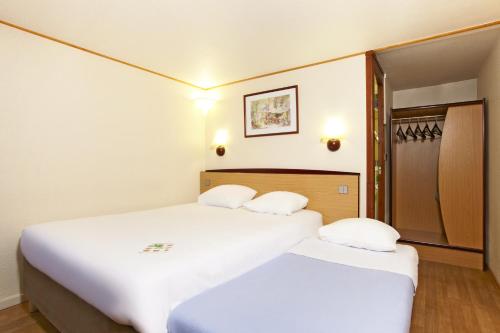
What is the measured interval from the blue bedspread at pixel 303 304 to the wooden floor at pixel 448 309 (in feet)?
2.51

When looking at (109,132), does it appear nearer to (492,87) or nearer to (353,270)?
(353,270)

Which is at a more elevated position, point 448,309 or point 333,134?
point 333,134

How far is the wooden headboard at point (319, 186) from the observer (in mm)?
2773

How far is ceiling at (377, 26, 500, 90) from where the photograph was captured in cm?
260

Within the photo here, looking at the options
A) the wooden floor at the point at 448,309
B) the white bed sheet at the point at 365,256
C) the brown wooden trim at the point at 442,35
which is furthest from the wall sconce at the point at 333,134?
the wooden floor at the point at 448,309

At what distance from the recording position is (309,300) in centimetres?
128

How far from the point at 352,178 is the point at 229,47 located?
1767 millimetres

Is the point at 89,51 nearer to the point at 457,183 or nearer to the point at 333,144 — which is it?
the point at 333,144

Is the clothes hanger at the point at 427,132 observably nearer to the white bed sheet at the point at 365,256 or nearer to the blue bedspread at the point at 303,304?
the white bed sheet at the point at 365,256

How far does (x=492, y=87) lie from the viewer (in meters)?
2.78

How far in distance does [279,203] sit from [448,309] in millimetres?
1548

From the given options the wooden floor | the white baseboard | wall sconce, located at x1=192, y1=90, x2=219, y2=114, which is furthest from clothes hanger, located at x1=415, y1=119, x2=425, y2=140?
the white baseboard

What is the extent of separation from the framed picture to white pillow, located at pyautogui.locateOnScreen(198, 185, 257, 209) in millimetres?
757

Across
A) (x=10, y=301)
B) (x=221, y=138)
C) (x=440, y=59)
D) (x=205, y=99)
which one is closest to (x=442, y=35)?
(x=440, y=59)
